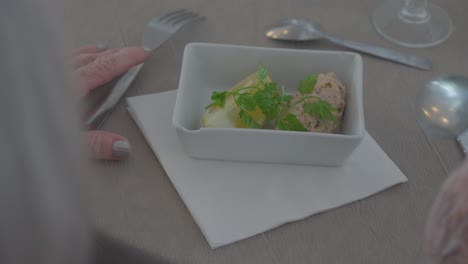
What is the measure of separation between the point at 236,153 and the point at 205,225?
10 cm

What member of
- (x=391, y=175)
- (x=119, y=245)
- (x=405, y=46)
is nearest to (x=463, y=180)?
(x=391, y=175)

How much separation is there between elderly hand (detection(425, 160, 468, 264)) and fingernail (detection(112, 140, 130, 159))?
0.39 meters

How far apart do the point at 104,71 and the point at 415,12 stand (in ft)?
1.77

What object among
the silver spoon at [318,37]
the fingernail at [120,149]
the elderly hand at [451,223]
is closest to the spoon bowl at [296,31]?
the silver spoon at [318,37]

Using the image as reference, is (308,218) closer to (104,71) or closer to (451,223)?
(451,223)

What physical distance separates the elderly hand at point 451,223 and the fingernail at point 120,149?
0.39m

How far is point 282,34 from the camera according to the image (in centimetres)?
85

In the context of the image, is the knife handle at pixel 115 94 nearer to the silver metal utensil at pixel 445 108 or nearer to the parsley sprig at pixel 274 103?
the parsley sprig at pixel 274 103

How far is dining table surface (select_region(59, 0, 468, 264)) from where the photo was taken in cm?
58

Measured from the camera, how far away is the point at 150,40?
2.75 ft

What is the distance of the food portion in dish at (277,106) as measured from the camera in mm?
637

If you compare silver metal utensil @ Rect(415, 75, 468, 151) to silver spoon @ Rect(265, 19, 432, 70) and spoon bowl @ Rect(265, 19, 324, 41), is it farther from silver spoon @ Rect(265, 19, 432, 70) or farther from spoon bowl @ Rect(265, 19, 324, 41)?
spoon bowl @ Rect(265, 19, 324, 41)

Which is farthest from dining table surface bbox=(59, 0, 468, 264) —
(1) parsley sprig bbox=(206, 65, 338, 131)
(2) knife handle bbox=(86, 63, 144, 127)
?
(1) parsley sprig bbox=(206, 65, 338, 131)

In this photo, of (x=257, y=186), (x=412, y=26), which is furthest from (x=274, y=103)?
(x=412, y=26)
